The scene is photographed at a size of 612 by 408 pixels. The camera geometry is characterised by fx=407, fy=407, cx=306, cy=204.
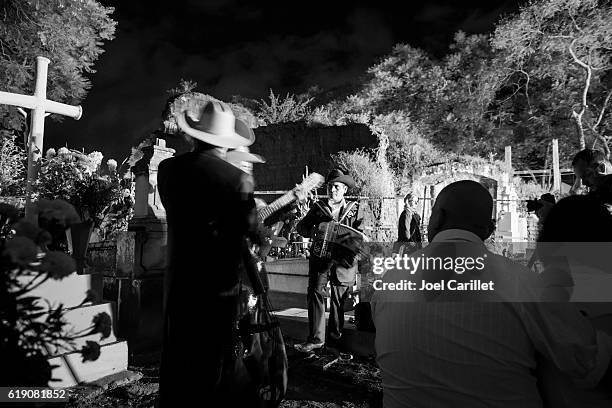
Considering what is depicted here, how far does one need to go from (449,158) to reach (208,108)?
16.0 metres

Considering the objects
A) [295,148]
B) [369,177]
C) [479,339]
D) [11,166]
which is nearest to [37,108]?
[11,166]

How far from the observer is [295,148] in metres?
22.7

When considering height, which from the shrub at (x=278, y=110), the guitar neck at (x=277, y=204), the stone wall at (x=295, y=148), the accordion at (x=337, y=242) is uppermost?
the shrub at (x=278, y=110)

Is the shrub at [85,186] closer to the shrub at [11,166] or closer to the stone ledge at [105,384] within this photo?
the stone ledge at [105,384]

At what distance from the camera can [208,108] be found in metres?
2.67

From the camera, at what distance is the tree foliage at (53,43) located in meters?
11.2

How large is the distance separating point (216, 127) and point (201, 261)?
2.84 ft

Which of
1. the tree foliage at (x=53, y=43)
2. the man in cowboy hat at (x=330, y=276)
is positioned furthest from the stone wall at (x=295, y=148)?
the man in cowboy hat at (x=330, y=276)

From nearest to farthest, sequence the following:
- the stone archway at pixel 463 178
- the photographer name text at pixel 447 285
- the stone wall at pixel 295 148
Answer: the photographer name text at pixel 447 285
the stone archway at pixel 463 178
the stone wall at pixel 295 148

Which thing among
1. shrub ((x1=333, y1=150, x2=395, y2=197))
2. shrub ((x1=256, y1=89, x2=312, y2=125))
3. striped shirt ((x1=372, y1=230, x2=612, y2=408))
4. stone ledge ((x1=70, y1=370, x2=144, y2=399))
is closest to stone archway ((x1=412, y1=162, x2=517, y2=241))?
shrub ((x1=333, y1=150, x2=395, y2=197))

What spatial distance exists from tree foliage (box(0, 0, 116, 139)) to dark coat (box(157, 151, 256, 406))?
10.9 metres

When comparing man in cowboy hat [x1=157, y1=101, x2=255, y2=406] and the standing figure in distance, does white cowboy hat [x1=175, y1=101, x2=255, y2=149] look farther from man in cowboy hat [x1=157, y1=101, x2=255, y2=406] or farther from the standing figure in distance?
the standing figure in distance

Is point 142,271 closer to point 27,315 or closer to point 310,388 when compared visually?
point 310,388

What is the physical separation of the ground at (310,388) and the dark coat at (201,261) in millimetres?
1723
